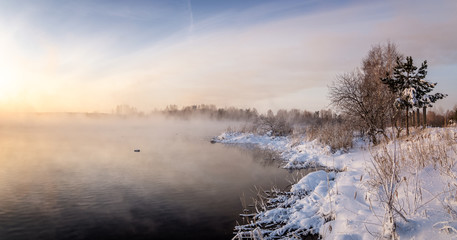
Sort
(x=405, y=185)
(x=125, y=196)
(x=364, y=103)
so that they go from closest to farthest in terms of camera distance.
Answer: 1. (x=405, y=185)
2. (x=125, y=196)
3. (x=364, y=103)

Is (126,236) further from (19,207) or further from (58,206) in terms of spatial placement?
(19,207)

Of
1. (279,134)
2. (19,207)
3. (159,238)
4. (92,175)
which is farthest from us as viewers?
(279,134)

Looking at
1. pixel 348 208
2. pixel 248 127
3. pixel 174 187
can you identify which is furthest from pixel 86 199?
pixel 248 127

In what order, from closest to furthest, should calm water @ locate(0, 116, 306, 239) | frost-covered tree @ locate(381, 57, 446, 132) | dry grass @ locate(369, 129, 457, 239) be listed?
dry grass @ locate(369, 129, 457, 239), calm water @ locate(0, 116, 306, 239), frost-covered tree @ locate(381, 57, 446, 132)

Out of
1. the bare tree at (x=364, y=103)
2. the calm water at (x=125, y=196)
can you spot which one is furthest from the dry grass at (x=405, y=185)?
the bare tree at (x=364, y=103)

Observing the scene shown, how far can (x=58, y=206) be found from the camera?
9.70m

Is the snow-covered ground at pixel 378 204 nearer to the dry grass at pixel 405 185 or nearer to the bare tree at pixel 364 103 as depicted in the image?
the dry grass at pixel 405 185

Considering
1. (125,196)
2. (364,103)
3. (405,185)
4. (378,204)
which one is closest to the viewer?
(378,204)

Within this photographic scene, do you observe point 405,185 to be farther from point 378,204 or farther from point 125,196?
point 125,196

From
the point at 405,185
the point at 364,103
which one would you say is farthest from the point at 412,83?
the point at 405,185

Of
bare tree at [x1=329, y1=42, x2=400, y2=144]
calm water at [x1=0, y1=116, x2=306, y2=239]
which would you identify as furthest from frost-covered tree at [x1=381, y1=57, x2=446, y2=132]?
calm water at [x1=0, y1=116, x2=306, y2=239]

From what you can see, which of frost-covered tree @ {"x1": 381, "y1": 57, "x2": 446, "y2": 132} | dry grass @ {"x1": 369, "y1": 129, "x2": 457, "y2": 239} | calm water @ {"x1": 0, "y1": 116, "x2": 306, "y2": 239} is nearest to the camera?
dry grass @ {"x1": 369, "y1": 129, "x2": 457, "y2": 239}

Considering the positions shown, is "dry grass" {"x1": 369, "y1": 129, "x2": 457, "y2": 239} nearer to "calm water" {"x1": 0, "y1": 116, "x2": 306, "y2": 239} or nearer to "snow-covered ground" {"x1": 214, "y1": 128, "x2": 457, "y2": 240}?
"snow-covered ground" {"x1": 214, "y1": 128, "x2": 457, "y2": 240}

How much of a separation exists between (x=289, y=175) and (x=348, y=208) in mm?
8315
